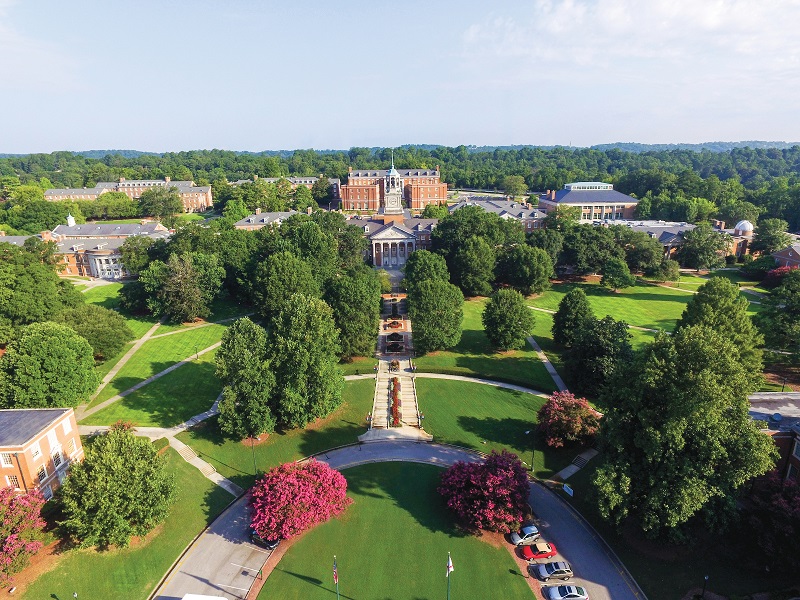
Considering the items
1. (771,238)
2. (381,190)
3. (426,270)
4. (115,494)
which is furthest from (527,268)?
(381,190)

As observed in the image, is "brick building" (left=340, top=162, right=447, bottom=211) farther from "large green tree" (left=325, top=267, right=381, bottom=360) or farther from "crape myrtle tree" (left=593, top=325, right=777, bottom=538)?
"crape myrtle tree" (left=593, top=325, right=777, bottom=538)

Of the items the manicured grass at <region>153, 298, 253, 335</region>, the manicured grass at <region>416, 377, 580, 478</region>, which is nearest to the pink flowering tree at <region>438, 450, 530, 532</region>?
the manicured grass at <region>416, 377, 580, 478</region>

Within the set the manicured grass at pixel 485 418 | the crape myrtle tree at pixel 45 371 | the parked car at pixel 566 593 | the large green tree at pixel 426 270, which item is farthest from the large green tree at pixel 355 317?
the parked car at pixel 566 593

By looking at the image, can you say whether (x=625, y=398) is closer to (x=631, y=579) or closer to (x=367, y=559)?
(x=631, y=579)

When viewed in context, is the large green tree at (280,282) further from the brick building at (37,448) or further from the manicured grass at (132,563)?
the manicured grass at (132,563)

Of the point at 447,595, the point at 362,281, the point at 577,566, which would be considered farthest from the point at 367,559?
the point at 362,281

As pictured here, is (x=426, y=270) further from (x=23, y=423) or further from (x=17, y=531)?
(x=17, y=531)
